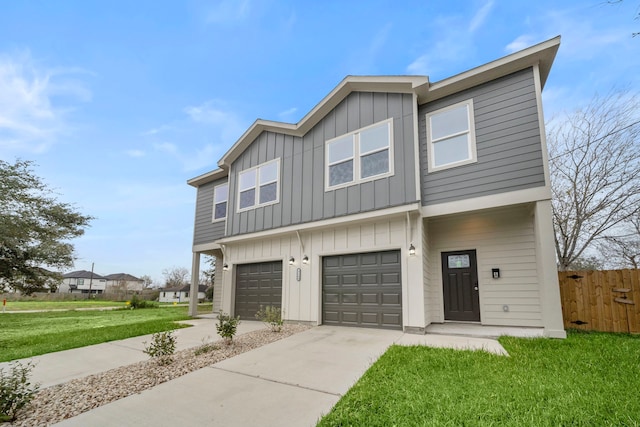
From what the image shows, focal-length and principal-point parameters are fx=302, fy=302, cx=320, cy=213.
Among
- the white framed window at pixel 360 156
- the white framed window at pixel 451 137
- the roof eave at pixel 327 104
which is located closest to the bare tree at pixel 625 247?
the white framed window at pixel 451 137

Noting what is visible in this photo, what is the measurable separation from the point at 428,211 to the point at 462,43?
20.8ft

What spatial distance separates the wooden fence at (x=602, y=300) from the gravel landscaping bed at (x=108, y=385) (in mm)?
6684

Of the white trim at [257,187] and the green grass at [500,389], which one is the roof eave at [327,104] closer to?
the white trim at [257,187]

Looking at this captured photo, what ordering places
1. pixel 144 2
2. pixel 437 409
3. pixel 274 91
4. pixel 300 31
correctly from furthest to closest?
pixel 274 91
pixel 300 31
pixel 144 2
pixel 437 409

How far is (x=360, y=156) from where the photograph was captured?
7785 millimetres

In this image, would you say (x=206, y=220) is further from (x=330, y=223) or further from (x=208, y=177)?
(x=330, y=223)

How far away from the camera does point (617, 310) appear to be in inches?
238

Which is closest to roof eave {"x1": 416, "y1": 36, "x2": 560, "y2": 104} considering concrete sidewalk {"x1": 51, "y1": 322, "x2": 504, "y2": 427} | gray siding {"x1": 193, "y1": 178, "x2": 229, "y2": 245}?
concrete sidewalk {"x1": 51, "y1": 322, "x2": 504, "y2": 427}

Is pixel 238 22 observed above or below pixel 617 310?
above

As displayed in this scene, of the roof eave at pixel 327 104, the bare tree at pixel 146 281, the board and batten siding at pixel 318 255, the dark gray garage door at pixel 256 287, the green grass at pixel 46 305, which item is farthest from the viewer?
the bare tree at pixel 146 281

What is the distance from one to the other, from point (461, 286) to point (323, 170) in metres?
4.64

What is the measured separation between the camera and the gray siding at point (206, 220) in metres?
11.6

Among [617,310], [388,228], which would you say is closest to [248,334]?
[388,228]

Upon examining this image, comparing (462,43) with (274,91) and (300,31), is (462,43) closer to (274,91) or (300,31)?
(300,31)
